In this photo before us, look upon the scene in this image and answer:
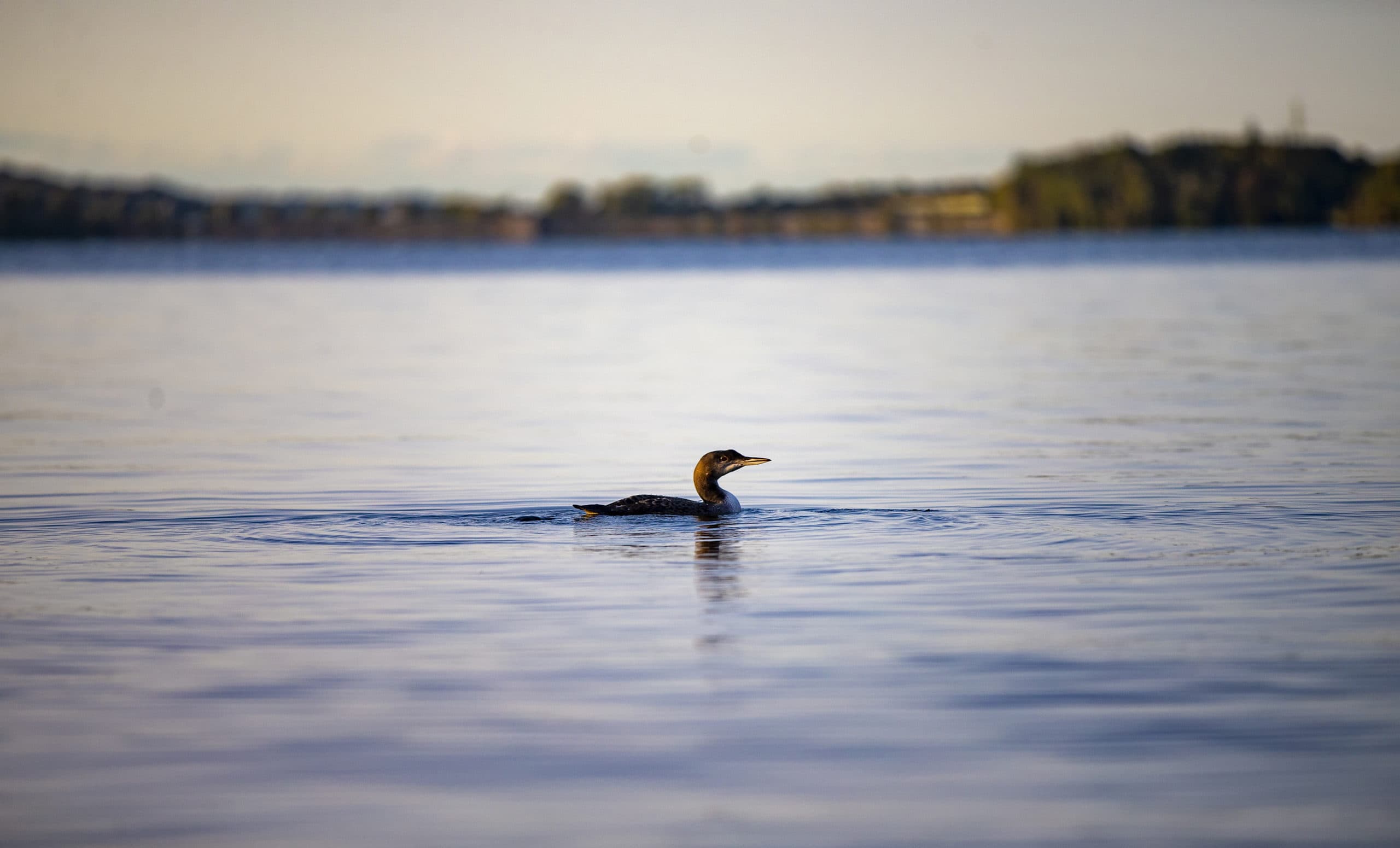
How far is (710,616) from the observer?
44.0 ft

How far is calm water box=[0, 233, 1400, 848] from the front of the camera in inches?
357

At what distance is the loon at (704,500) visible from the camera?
18.3m

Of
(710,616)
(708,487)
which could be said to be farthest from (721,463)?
(710,616)

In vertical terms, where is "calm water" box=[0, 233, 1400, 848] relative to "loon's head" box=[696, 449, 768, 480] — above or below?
below

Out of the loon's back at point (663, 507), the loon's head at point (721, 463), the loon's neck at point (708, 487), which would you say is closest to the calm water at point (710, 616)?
the loon's back at point (663, 507)

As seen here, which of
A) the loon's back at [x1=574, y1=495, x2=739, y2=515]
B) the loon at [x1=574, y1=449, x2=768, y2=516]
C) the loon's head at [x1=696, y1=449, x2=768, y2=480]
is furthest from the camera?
the loon's head at [x1=696, y1=449, x2=768, y2=480]

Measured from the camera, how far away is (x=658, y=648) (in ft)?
40.7

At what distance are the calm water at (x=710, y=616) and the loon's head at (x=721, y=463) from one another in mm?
558

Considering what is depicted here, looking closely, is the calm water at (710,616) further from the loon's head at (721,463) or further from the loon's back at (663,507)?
the loon's head at (721,463)

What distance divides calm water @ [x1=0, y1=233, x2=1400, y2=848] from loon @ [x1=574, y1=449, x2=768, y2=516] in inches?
11.1

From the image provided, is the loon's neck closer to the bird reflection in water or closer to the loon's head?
the loon's head

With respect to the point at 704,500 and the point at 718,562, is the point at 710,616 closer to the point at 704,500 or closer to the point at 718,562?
the point at 718,562

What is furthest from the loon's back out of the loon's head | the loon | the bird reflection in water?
the loon's head

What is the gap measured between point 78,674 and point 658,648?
12.3ft
